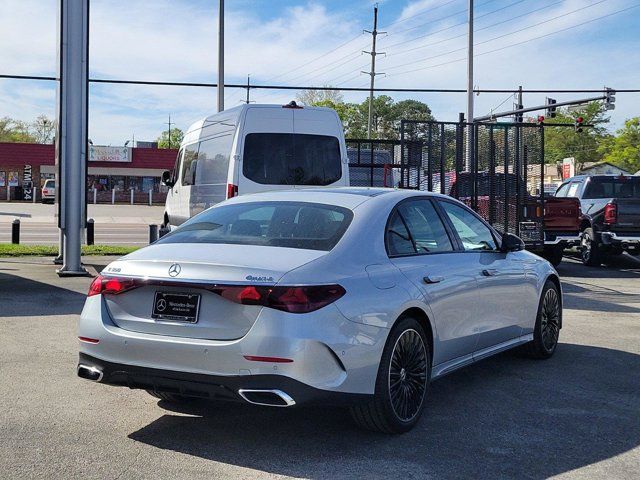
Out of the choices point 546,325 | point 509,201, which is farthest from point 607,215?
point 546,325

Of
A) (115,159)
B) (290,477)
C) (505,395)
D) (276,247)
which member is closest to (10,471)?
(290,477)

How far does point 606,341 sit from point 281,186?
4.89 metres

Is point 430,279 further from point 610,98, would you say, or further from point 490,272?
point 610,98

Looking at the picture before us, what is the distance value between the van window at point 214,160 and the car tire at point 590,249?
376 inches

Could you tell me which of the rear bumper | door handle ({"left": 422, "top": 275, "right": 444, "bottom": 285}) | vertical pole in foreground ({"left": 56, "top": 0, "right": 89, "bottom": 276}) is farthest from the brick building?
the rear bumper

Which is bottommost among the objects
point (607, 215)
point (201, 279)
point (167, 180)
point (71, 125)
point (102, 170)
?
point (201, 279)

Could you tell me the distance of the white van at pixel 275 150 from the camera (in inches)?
436

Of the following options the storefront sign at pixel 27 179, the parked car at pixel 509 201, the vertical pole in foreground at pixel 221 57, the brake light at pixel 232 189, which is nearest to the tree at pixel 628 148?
the storefront sign at pixel 27 179

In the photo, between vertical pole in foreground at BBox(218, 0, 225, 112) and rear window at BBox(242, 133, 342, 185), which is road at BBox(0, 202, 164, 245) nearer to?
vertical pole in foreground at BBox(218, 0, 225, 112)

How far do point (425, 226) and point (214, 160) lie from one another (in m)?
6.83

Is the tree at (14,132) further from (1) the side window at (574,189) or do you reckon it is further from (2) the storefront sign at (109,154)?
(1) the side window at (574,189)

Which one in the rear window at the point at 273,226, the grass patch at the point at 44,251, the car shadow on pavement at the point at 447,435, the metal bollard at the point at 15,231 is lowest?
the car shadow on pavement at the point at 447,435

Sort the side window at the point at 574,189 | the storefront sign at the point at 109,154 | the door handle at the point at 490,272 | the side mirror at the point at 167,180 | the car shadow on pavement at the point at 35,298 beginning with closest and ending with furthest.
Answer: the door handle at the point at 490,272 < the car shadow on pavement at the point at 35,298 < the side mirror at the point at 167,180 < the side window at the point at 574,189 < the storefront sign at the point at 109,154

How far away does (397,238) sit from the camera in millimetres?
5336
